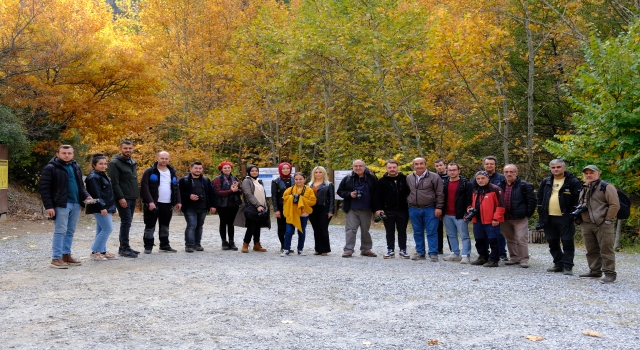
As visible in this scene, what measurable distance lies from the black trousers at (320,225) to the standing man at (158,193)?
2330 mm

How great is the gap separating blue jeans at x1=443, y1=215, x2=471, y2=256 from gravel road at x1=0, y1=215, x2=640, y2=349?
0.46 metres

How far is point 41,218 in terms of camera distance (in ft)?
59.4

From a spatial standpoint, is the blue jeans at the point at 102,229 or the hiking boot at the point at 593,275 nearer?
the hiking boot at the point at 593,275

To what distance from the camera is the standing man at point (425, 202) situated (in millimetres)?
9914

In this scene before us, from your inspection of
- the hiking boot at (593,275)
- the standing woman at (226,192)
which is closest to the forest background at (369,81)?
the hiking boot at (593,275)

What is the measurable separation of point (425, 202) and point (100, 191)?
5.13 m

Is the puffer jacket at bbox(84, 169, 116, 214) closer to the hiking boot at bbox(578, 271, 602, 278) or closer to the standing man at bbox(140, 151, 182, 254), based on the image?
the standing man at bbox(140, 151, 182, 254)

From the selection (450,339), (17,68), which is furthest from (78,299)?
(17,68)

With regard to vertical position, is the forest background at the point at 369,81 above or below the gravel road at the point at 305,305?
above

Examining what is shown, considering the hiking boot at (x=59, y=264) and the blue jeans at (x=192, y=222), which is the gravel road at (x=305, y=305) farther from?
the blue jeans at (x=192, y=222)

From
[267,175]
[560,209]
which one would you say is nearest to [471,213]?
[560,209]

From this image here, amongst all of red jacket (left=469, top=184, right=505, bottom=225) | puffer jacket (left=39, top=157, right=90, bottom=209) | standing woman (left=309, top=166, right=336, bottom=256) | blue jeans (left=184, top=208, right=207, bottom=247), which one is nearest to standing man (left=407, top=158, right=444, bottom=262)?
red jacket (left=469, top=184, right=505, bottom=225)

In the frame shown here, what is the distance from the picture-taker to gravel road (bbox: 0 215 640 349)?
4898 millimetres

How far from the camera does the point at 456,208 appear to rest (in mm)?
9711
